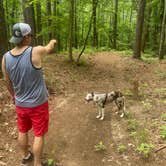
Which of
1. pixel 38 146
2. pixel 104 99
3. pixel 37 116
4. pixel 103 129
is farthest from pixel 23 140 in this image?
pixel 104 99

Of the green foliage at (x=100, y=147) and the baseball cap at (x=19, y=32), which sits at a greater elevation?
the baseball cap at (x=19, y=32)

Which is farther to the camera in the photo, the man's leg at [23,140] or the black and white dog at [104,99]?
the black and white dog at [104,99]

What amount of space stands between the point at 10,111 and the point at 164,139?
3795 millimetres

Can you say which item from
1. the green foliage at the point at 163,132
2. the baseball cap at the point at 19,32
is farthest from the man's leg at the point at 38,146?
the green foliage at the point at 163,132

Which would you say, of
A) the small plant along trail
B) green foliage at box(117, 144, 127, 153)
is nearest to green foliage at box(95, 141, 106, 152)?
the small plant along trail

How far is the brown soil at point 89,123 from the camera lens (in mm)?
5125

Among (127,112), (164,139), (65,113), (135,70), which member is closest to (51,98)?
(65,113)

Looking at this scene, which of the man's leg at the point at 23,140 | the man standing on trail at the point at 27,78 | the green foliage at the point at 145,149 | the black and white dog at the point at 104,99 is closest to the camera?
the man standing on trail at the point at 27,78

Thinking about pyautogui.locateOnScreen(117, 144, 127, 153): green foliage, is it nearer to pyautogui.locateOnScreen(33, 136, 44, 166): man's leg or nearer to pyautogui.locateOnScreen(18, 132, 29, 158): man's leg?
pyautogui.locateOnScreen(33, 136, 44, 166): man's leg

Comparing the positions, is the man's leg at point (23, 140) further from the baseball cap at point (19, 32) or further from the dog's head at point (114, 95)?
the dog's head at point (114, 95)

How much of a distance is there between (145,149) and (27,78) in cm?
269

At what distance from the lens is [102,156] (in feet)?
17.0

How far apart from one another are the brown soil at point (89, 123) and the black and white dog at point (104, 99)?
184mm

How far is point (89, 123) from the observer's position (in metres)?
6.42
